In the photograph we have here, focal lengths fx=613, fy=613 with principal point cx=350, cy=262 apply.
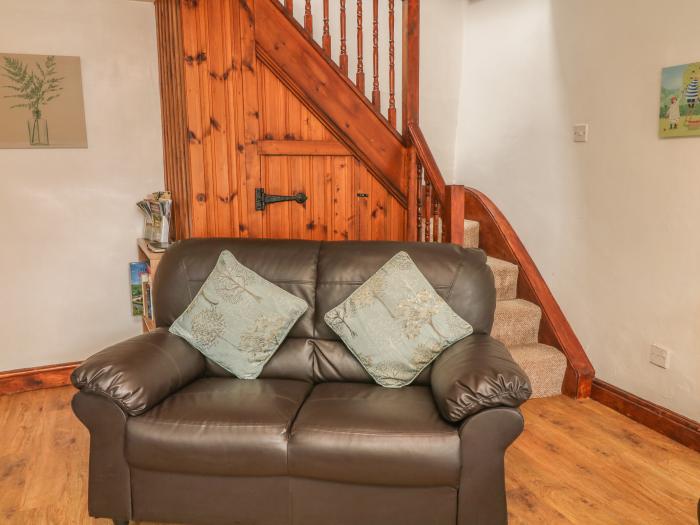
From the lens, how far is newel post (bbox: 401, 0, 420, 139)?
3.39 meters

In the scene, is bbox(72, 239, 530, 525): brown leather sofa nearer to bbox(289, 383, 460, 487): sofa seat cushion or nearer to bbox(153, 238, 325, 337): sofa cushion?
bbox(289, 383, 460, 487): sofa seat cushion

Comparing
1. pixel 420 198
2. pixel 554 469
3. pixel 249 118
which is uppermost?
pixel 249 118

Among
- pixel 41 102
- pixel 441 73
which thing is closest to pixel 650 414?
pixel 441 73

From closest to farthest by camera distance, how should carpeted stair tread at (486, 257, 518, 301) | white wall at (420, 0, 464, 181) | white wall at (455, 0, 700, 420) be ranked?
white wall at (455, 0, 700, 420) < carpeted stair tread at (486, 257, 518, 301) < white wall at (420, 0, 464, 181)

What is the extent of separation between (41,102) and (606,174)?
3.17 meters

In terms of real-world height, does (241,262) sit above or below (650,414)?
above

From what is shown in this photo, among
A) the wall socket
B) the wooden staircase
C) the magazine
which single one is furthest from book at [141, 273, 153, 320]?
the wall socket

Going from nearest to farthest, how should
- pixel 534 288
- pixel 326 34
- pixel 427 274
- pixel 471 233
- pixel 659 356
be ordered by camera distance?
1. pixel 427 274
2. pixel 659 356
3. pixel 326 34
4. pixel 534 288
5. pixel 471 233

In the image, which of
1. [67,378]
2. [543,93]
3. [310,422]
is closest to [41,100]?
[67,378]

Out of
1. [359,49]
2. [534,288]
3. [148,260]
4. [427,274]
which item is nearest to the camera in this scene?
[427,274]

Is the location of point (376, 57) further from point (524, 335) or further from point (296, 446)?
point (296, 446)

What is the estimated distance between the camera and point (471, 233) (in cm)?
424

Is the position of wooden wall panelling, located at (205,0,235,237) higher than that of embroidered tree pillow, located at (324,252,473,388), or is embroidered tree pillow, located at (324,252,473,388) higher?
wooden wall panelling, located at (205,0,235,237)

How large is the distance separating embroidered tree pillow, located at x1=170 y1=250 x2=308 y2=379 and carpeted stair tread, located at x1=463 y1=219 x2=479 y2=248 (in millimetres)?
1979
